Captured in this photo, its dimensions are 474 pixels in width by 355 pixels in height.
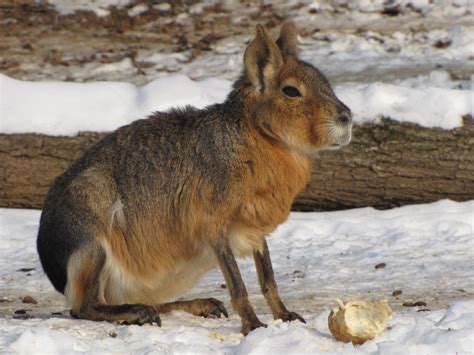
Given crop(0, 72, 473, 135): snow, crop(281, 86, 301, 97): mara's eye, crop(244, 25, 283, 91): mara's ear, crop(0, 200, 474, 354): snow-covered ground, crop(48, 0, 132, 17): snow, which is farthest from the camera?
crop(48, 0, 132, 17): snow

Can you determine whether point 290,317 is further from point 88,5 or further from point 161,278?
point 88,5

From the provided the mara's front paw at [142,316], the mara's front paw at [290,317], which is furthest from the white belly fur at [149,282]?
the mara's front paw at [290,317]

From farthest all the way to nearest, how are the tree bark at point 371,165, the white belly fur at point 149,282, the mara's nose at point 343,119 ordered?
1. the tree bark at point 371,165
2. the white belly fur at point 149,282
3. the mara's nose at point 343,119

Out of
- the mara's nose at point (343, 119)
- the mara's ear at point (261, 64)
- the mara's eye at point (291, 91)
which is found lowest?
the mara's nose at point (343, 119)

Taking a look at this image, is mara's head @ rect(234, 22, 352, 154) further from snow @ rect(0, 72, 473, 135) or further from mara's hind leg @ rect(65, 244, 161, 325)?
snow @ rect(0, 72, 473, 135)

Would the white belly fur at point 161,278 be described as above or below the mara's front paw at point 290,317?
above

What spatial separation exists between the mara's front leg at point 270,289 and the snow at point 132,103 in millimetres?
3170

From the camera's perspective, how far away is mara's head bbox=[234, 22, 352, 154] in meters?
5.77

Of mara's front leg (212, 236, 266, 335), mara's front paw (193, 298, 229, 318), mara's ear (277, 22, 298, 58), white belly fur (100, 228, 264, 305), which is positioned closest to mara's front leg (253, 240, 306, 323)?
white belly fur (100, 228, 264, 305)

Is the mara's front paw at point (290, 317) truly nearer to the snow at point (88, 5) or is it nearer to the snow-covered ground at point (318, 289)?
the snow-covered ground at point (318, 289)

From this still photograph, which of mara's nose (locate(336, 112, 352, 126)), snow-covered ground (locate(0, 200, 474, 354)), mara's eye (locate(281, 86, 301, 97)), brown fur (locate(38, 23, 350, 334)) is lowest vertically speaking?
snow-covered ground (locate(0, 200, 474, 354))

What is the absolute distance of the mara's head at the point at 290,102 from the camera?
577 centimetres

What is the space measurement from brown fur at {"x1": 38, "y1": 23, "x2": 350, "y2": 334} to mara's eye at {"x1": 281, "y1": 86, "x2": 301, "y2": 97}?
0.04 feet

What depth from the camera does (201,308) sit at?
6.32m
